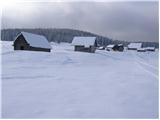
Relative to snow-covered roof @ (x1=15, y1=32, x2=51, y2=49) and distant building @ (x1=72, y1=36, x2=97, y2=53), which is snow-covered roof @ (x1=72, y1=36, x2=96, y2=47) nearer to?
distant building @ (x1=72, y1=36, x2=97, y2=53)

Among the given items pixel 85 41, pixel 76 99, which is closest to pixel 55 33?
pixel 85 41

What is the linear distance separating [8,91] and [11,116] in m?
2.36

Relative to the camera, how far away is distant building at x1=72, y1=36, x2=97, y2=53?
1971 inches

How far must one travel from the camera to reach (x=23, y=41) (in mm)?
34875

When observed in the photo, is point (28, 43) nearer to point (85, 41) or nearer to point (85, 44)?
point (85, 44)

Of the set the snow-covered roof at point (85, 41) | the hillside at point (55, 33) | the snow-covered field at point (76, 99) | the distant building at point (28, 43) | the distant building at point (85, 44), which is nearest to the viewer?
the snow-covered field at point (76, 99)

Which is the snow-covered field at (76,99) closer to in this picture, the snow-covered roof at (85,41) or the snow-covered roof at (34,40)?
the snow-covered roof at (34,40)

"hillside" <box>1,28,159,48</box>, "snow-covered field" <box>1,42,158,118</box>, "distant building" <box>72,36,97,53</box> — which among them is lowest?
"hillside" <box>1,28,159,48</box>

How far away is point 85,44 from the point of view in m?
50.6

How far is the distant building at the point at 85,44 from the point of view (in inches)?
1971

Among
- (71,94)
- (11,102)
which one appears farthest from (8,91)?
(71,94)

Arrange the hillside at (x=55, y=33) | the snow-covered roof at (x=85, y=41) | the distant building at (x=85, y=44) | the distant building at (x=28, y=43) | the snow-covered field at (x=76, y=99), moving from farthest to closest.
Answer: the hillside at (x=55, y=33) → the snow-covered roof at (x=85, y=41) → the distant building at (x=85, y=44) → the distant building at (x=28, y=43) → the snow-covered field at (x=76, y=99)

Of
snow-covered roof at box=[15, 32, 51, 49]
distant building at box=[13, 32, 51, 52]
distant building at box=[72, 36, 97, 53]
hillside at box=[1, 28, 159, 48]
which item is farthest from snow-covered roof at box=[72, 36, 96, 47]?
hillside at box=[1, 28, 159, 48]

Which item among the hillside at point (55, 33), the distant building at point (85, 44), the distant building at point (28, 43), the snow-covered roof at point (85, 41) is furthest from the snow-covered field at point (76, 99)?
the hillside at point (55, 33)
